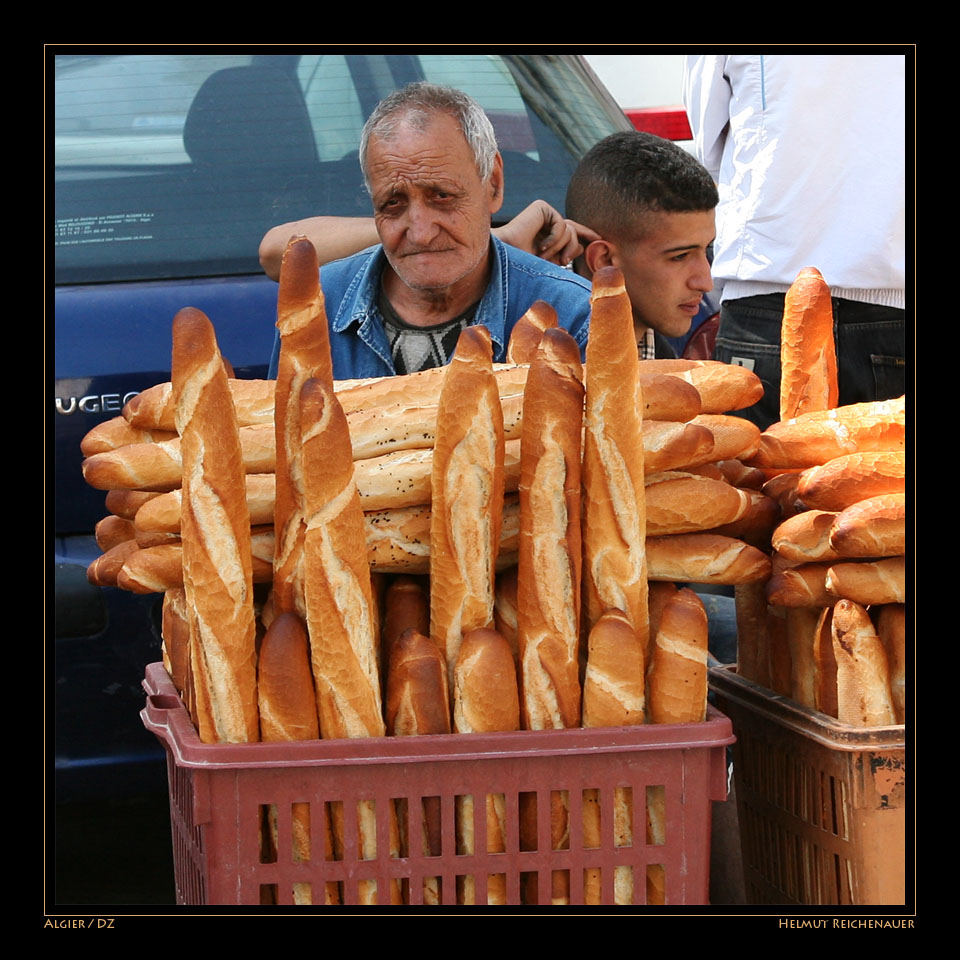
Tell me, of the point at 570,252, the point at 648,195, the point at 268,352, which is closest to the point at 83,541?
the point at 268,352

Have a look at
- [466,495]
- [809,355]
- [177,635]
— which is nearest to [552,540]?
[466,495]

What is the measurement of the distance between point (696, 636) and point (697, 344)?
244cm

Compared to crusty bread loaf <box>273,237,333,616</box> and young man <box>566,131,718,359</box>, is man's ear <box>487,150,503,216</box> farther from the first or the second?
crusty bread loaf <box>273,237,333,616</box>

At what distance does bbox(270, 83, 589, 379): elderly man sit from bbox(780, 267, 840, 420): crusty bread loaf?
609mm

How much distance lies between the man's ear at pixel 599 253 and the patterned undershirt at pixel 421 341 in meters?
0.54

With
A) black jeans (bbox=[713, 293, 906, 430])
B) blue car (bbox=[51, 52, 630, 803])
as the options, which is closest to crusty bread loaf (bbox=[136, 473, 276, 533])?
blue car (bbox=[51, 52, 630, 803])

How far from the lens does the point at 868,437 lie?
151 cm

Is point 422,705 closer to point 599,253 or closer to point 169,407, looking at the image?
point 169,407

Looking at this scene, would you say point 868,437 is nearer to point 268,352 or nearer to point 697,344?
point 268,352

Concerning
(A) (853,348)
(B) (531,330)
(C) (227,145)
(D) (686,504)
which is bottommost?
(D) (686,504)

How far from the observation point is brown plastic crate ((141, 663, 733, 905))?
4.01 ft

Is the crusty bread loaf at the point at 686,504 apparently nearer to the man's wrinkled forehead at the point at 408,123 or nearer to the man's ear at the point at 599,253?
the man's wrinkled forehead at the point at 408,123

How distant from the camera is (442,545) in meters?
1.31

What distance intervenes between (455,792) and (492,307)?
4.38 ft
